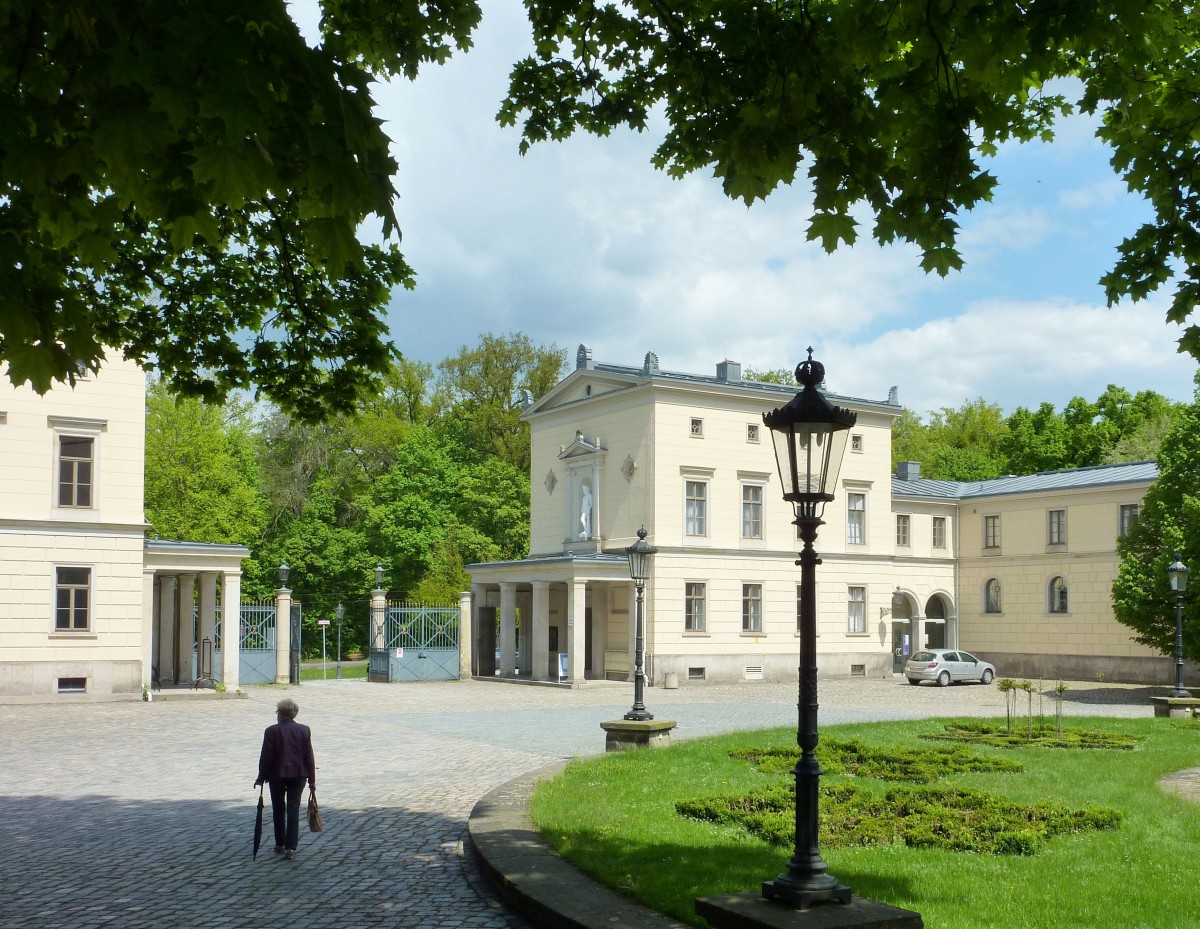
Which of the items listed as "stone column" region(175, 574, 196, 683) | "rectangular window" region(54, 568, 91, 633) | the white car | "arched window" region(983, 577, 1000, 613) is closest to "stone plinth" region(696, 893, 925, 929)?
"rectangular window" region(54, 568, 91, 633)

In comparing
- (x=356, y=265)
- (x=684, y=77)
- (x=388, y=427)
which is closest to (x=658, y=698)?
(x=684, y=77)

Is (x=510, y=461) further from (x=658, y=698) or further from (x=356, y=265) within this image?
(x=356, y=265)

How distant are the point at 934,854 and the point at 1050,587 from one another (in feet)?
140

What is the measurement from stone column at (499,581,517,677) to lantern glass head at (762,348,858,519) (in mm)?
34764

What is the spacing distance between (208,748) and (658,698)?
1618cm

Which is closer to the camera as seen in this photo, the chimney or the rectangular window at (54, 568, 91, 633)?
the rectangular window at (54, 568, 91, 633)

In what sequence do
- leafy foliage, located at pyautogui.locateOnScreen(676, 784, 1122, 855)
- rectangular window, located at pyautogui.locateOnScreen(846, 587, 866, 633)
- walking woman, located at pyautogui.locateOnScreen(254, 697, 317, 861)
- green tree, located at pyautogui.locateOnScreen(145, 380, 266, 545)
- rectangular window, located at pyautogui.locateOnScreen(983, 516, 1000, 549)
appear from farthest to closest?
green tree, located at pyautogui.locateOnScreen(145, 380, 266, 545)
rectangular window, located at pyautogui.locateOnScreen(983, 516, 1000, 549)
rectangular window, located at pyautogui.locateOnScreen(846, 587, 866, 633)
walking woman, located at pyautogui.locateOnScreen(254, 697, 317, 861)
leafy foliage, located at pyautogui.locateOnScreen(676, 784, 1122, 855)

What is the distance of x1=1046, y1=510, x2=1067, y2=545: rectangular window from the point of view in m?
49.2

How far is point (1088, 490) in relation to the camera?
48.1m

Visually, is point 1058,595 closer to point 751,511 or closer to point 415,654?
point 751,511

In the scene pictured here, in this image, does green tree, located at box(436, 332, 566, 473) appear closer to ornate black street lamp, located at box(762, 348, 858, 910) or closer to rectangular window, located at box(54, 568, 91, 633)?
rectangular window, located at box(54, 568, 91, 633)

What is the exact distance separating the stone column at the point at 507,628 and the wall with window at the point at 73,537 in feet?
47.5

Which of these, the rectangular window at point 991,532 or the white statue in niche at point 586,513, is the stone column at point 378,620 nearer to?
the white statue in niche at point 586,513

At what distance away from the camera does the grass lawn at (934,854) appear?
A: 8.30m
